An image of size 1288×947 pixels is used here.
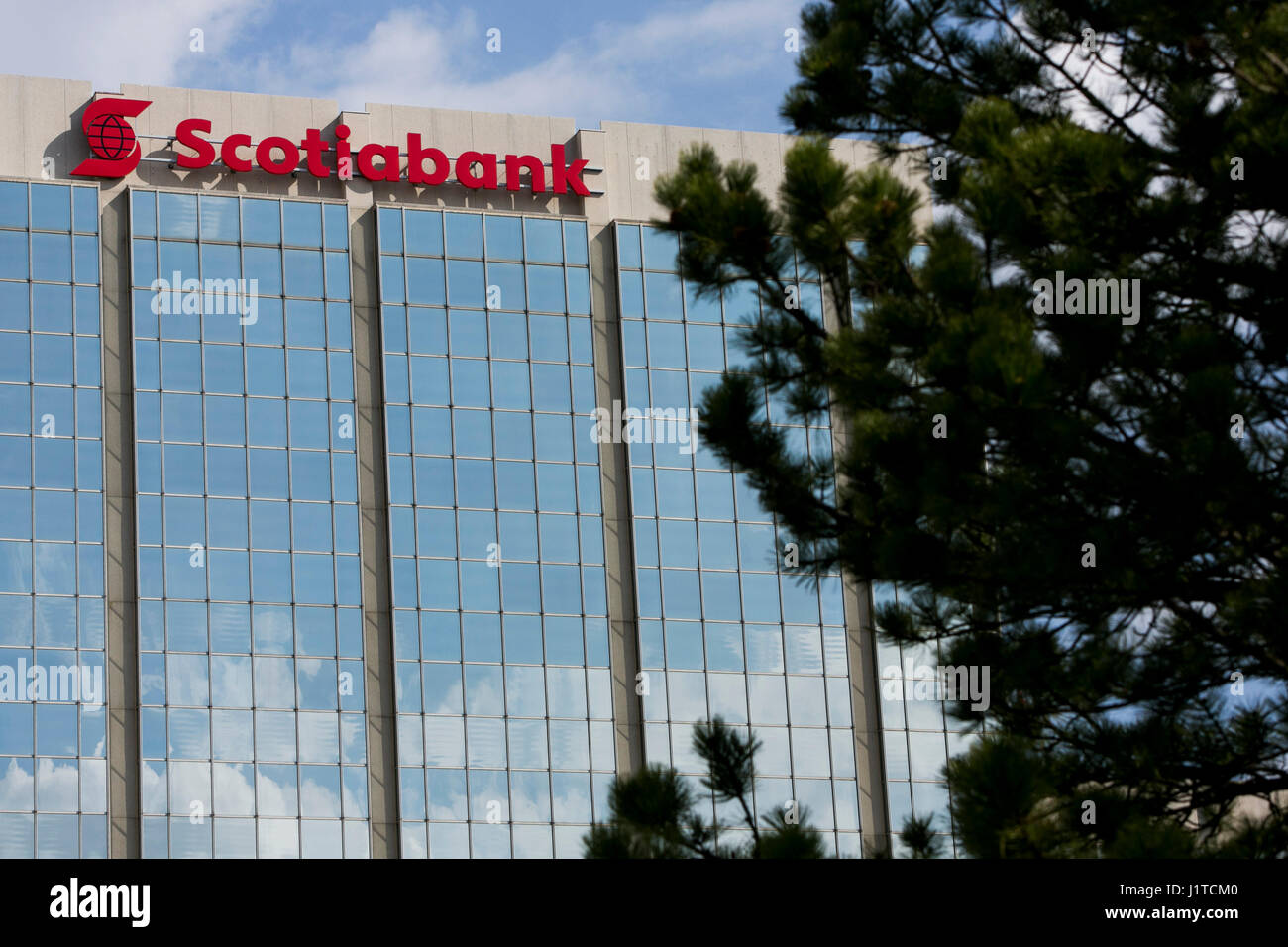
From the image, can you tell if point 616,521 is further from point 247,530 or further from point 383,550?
point 247,530

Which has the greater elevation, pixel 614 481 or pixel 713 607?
pixel 614 481

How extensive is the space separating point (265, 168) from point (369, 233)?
10.1 feet

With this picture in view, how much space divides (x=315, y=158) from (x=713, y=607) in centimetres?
1537

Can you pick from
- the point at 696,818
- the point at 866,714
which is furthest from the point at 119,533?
the point at 696,818

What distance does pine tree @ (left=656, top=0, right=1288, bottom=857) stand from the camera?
1265cm

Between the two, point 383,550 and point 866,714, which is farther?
point 866,714

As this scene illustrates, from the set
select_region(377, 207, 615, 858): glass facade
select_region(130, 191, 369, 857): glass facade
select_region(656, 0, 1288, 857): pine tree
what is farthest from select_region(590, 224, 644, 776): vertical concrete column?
select_region(656, 0, 1288, 857): pine tree

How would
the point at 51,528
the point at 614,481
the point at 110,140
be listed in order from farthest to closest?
the point at 614,481 → the point at 110,140 → the point at 51,528

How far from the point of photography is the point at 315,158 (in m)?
49.1

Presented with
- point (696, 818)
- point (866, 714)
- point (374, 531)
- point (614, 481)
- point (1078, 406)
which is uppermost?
point (614, 481)

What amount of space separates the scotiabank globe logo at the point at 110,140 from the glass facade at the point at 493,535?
21.1 feet

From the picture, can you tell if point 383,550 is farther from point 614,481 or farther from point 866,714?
point 866,714

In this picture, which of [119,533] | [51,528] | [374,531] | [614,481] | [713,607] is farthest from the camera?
[614,481]
